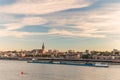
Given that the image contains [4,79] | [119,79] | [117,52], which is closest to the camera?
[4,79]

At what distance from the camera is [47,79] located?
21.9m

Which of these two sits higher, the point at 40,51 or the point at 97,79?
the point at 40,51

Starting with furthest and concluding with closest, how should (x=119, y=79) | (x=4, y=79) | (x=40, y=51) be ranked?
(x=40, y=51) → (x=119, y=79) → (x=4, y=79)

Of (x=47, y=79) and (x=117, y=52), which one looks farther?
(x=117, y=52)

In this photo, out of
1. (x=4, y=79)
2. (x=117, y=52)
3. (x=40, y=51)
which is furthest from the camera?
(x=40, y=51)

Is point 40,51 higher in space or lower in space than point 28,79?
higher

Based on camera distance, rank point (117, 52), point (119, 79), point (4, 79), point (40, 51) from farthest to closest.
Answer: point (40, 51)
point (117, 52)
point (119, 79)
point (4, 79)

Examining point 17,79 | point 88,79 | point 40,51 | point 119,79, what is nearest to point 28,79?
point 17,79

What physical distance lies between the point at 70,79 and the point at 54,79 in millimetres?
1224

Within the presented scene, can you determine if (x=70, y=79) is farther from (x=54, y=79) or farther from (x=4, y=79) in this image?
(x=4, y=79)

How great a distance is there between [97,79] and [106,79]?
666mm

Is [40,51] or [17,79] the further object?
[40,51]

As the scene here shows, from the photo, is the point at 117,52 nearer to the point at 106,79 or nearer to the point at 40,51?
the point at 40,51

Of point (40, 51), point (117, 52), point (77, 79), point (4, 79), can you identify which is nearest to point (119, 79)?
point (77, 79)
